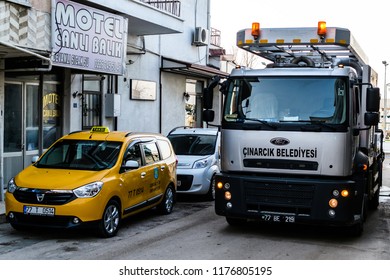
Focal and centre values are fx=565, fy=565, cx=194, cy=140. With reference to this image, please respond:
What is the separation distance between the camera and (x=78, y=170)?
9.33 m

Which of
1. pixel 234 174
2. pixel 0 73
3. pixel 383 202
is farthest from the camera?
pixel 383 202

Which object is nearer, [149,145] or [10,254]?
[10,254]

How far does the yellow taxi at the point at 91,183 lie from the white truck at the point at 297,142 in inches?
64.1

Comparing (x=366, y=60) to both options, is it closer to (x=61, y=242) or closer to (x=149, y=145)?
(x=149, y=145)

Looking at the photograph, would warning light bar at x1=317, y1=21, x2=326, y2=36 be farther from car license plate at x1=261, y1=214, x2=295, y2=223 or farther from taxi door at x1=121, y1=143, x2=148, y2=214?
taxi door at x1=121, y1=143, x2=148, y2=214

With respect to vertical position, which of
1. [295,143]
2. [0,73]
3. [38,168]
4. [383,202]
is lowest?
[383,202]

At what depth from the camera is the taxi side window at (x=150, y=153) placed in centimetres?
1070

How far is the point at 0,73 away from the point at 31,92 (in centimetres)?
191

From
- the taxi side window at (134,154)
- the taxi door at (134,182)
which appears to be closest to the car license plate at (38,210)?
the taxi door at (134,182)

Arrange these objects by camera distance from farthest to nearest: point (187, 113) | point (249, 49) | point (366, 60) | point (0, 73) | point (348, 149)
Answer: point (187, 113) < point (0, 73) < point (366, 60) < point (249, 49) < point (348, 149)

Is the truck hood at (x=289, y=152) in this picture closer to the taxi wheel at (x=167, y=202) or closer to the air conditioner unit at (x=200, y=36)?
the taxi wheel at (x=167, y=202)

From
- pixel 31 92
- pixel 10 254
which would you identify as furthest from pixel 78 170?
pixel 31 92

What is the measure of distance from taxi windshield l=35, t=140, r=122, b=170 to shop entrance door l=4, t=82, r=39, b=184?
389 centimetres

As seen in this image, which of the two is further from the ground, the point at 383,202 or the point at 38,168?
the point at 38,168
